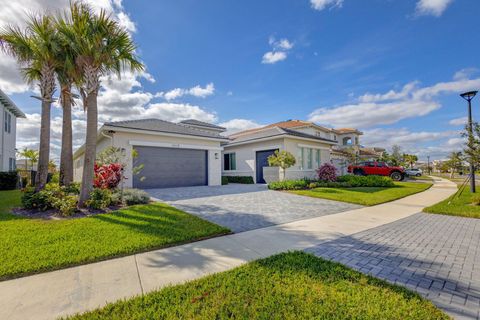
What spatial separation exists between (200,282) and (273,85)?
13867 mm

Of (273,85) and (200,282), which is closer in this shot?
(200,282)

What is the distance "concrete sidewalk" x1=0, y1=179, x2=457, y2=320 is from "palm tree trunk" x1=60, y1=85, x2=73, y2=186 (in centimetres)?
886

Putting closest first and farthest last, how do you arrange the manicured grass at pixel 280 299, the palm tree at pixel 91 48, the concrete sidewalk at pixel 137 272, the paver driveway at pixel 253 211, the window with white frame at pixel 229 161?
the manicured grass at pixel 280 299 < the concrete sidewalk at pixel 137 272 < the paver driveway at pixel 253 211 < the palm tree at pixel 91 48 < the window with white frame at pixel 229 161

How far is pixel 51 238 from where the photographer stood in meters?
4.35

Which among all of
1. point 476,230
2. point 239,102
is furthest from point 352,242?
point 239,102

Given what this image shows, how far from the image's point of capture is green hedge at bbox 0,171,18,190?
1431 centimetres

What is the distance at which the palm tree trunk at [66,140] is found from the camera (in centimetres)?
985

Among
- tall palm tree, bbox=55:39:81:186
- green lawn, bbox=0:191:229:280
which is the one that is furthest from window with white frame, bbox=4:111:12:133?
green lawn, bbox=0:191:229:280

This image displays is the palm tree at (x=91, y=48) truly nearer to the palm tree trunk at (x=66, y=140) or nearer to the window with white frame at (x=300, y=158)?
the palm tree trunk at (x=66, y=140)

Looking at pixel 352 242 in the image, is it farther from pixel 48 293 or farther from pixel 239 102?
pixel 239 102

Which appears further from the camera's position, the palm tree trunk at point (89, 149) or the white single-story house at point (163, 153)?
the white single-story house at point (163, 153)

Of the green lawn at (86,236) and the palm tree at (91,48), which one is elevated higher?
the palm tree at (91,48)

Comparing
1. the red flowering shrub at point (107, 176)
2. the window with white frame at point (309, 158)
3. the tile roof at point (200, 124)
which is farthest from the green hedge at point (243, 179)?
the red flowering shrub at point (107, 176)

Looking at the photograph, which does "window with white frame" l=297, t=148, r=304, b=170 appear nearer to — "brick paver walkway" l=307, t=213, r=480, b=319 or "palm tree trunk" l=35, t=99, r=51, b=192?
"brick paver walkway" l=307, t=213, r=480, b=319
